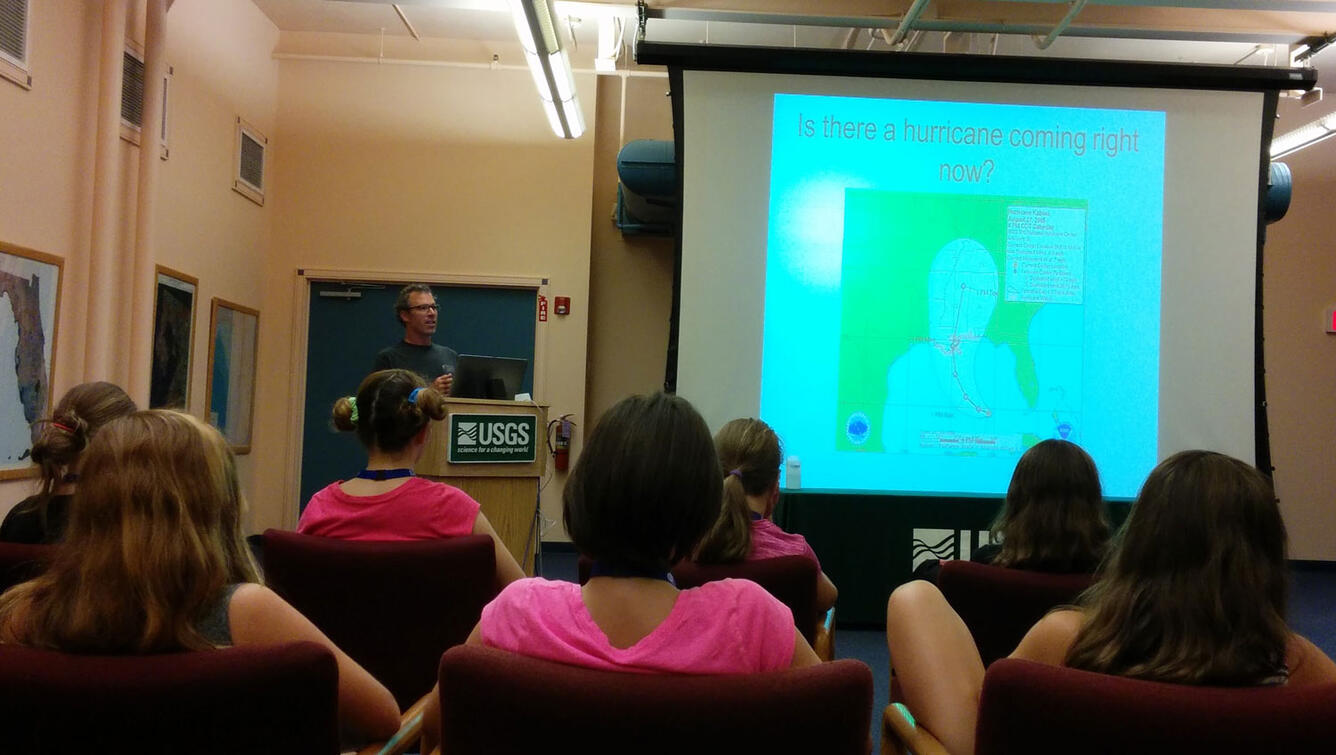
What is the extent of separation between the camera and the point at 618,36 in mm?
6004

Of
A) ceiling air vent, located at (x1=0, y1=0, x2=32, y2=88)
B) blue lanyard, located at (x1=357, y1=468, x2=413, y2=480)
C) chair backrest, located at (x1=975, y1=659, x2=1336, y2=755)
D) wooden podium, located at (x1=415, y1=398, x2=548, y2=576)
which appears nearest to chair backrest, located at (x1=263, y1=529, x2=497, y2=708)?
blue lanyard, located at (x1=357, y1=468, x2=413, y2=480)

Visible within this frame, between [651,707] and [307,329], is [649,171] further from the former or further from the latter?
[651,707]

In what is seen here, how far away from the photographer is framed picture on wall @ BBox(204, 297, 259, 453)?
19.1 ft

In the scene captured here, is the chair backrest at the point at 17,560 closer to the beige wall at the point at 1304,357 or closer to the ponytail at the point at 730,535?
the ponytail at the point at 730,535

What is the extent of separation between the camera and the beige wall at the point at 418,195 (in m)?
6.63

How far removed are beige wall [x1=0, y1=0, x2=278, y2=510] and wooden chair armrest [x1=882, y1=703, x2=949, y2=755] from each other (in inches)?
159

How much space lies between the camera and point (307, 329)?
21.8ft

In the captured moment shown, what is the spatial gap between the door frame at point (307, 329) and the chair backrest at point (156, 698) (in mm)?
5673

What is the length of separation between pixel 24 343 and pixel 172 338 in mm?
1244

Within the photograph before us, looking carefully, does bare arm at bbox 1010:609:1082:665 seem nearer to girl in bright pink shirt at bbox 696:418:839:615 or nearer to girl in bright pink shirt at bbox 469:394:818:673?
girl in bright pink shirt at bbox 469:394:818:673

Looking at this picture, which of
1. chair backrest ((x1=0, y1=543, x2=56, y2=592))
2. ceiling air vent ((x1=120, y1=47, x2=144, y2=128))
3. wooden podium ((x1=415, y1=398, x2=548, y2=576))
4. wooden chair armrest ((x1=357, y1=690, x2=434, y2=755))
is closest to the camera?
wooden chair armrest ((x1=357, y1=690, x2=434, y2=755))

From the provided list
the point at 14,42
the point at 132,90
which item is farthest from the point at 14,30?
the point at 132,90

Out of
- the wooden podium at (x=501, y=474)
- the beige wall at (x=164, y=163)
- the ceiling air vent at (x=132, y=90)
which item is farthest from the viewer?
the ceiling air vent at (x=132, y=90)

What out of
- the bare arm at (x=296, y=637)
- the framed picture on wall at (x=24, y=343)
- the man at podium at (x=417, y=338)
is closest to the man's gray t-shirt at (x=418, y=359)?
the man at podium at (x=417, y=338)
